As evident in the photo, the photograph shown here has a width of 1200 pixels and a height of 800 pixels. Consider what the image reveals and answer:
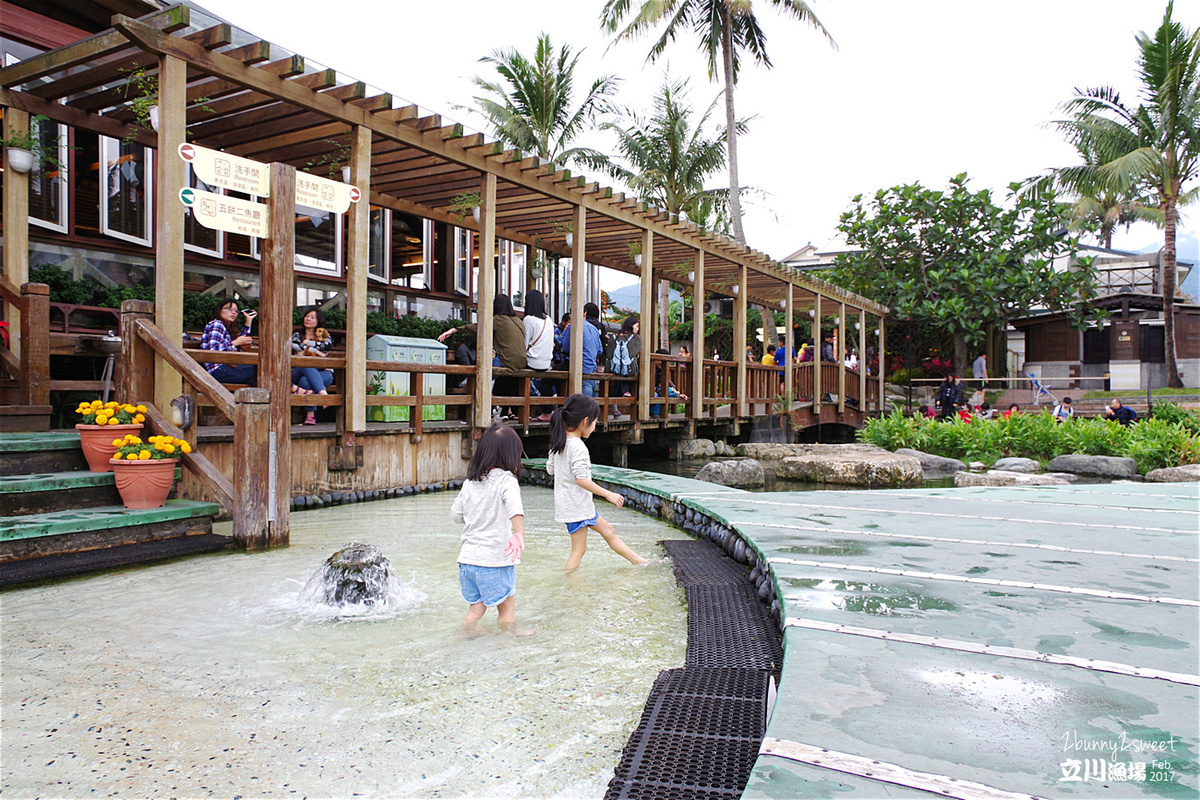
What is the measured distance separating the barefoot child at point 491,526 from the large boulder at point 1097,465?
11.8 m

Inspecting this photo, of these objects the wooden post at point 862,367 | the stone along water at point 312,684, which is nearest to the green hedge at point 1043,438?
the wooden post at point 862,367

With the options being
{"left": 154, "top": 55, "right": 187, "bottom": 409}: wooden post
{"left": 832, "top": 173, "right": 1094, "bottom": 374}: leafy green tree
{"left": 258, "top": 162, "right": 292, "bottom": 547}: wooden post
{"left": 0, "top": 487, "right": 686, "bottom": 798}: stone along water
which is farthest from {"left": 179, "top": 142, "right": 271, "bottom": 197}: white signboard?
{"left": 832, "top": 173, "right": 1094, "bottom": 374}: leafy green tree

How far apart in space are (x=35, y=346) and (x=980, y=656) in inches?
278

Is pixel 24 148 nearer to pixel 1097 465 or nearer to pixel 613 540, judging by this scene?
pixel 613 540

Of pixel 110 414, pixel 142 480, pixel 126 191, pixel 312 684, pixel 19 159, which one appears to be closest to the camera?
pixel 312 684

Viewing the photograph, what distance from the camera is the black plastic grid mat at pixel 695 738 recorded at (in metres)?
2.18

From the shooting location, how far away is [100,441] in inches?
203

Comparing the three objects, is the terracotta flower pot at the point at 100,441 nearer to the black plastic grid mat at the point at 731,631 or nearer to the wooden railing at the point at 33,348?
the wooden railing at the point at 33,348

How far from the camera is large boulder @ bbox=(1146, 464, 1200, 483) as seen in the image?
1080cm

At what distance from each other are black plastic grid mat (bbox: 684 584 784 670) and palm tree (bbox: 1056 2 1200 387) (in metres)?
24.5

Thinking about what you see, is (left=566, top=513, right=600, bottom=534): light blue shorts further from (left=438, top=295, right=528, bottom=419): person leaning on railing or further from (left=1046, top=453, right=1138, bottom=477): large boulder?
(left=1046, top=453, right=1138, bottom=477): large boulder

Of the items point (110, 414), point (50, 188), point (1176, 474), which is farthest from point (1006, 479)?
point (50, 188)

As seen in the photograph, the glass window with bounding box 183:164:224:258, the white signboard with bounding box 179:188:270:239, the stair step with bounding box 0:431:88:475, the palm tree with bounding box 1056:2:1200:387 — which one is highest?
the palm tree with bounding box 1056:2:1200:387

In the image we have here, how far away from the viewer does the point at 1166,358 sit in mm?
25484
